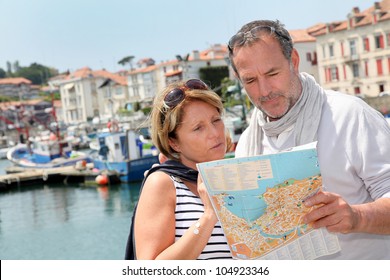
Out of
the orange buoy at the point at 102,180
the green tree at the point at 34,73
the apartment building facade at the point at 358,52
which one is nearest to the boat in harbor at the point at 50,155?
the orange buoy at the point at 102,180

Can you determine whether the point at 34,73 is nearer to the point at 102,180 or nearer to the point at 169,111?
the point at 102,180

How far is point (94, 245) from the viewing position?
8.54m

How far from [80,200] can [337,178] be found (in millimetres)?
11881

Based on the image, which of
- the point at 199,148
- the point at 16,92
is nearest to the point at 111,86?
the point at 16,92

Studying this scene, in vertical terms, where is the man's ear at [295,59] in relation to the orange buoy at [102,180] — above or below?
above

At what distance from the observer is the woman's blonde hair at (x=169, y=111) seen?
1021mm

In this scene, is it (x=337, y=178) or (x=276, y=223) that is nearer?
(x=276, y=223)

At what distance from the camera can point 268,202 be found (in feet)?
2.84

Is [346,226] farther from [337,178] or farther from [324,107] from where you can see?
[324,107]

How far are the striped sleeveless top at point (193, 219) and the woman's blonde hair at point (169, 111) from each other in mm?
82

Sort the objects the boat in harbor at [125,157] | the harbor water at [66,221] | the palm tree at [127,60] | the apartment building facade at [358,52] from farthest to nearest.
→ 1. the palm tree at [127,60]
2. the apartment building facade at [358,52]
3. the boat in harbor at [125,157]
4. the harbor water at [66,221]

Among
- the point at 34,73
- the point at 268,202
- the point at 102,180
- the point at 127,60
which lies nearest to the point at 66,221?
the point at 102,180

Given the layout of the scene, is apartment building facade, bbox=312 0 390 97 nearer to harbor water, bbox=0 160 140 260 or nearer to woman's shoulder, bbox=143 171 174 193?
harbor water, bbox=0 160 140 260

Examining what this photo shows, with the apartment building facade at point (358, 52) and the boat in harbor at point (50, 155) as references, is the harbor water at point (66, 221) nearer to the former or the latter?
the boat in harbor at point (50, 155)
